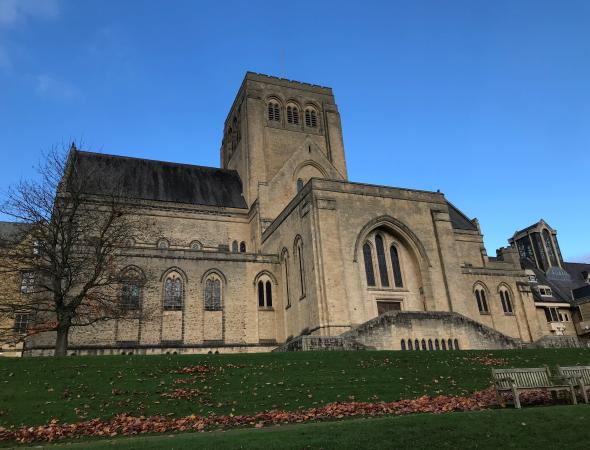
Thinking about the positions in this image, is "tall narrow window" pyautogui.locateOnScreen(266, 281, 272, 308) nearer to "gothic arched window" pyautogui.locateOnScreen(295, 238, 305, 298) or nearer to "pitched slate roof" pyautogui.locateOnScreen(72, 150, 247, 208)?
"gothic arched window" pyautogui.locateOnScreen(295, 238, 305, 298)

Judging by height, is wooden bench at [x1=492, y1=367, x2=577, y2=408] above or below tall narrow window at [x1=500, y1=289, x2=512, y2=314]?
below

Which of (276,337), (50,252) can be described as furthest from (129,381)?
(276,337)

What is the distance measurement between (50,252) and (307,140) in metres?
26.2

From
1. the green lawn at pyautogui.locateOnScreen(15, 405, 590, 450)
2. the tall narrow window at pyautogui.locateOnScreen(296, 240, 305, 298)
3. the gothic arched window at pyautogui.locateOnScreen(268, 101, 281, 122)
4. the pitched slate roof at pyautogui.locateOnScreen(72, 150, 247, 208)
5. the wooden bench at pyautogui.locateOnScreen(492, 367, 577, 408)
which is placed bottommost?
the green lawn at pyautogui.locateOnScreen(15, 405, 590, 450)

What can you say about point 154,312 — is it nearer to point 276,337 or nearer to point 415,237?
point 276,337

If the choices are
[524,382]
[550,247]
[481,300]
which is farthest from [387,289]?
[550,247]

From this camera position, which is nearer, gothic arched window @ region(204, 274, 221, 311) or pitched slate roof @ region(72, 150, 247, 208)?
gothic arched window @ region(204, 274, 221, 311)

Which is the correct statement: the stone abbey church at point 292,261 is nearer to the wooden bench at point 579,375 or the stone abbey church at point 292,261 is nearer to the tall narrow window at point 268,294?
the tall narrow window at point 268,294

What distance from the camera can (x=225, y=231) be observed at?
4197cm

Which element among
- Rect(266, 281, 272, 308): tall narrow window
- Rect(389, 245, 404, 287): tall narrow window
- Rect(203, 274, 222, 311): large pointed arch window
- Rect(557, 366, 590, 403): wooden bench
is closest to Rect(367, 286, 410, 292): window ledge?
Rect(389, 245, 404, 287): tall narrow window

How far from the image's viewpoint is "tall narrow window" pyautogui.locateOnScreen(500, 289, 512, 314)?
133 ft

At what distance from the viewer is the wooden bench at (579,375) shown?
1402 cm

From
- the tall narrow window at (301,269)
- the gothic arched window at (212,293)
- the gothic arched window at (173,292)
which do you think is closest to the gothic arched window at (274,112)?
the tall narrow window at (301,269)

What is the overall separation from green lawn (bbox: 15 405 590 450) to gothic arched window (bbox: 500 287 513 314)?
30.7 meters
